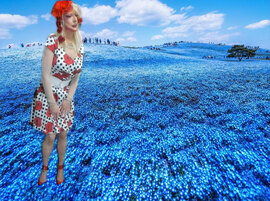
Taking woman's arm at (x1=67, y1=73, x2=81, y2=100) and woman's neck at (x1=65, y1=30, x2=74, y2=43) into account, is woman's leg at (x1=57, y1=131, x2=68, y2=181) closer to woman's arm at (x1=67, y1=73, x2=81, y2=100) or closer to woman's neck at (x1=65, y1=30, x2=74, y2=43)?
woman's arm at (x1=67, y1=73, x2=81, y2=100)

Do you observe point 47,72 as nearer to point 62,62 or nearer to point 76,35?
point 62,62

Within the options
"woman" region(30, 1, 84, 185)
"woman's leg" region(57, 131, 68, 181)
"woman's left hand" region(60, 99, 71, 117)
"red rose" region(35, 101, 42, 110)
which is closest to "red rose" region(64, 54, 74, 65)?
"woman" region(30, 1, 84, 185)

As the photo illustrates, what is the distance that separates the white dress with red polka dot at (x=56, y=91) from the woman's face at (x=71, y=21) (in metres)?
0.27

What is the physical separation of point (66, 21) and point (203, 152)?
4140 mm

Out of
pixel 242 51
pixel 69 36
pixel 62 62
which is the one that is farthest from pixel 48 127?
pixel 242 51

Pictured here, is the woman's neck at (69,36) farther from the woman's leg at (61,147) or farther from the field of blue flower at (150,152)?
the field of blue flower at (150,152)

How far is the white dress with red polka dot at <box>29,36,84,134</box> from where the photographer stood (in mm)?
2334

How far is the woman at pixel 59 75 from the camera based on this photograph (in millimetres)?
2213

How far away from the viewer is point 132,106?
6969 mm

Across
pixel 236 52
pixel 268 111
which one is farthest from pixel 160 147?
pixel 236 52

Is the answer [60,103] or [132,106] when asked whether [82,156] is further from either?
[132,106]

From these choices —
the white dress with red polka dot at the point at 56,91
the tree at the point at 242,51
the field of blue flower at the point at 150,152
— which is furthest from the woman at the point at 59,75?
the tree at the point at 242,51

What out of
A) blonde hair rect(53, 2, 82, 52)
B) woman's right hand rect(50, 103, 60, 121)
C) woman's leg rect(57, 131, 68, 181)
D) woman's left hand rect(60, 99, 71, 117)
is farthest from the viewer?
woman's leg rect(57, 131, 68, 181)

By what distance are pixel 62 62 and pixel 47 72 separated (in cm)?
27
